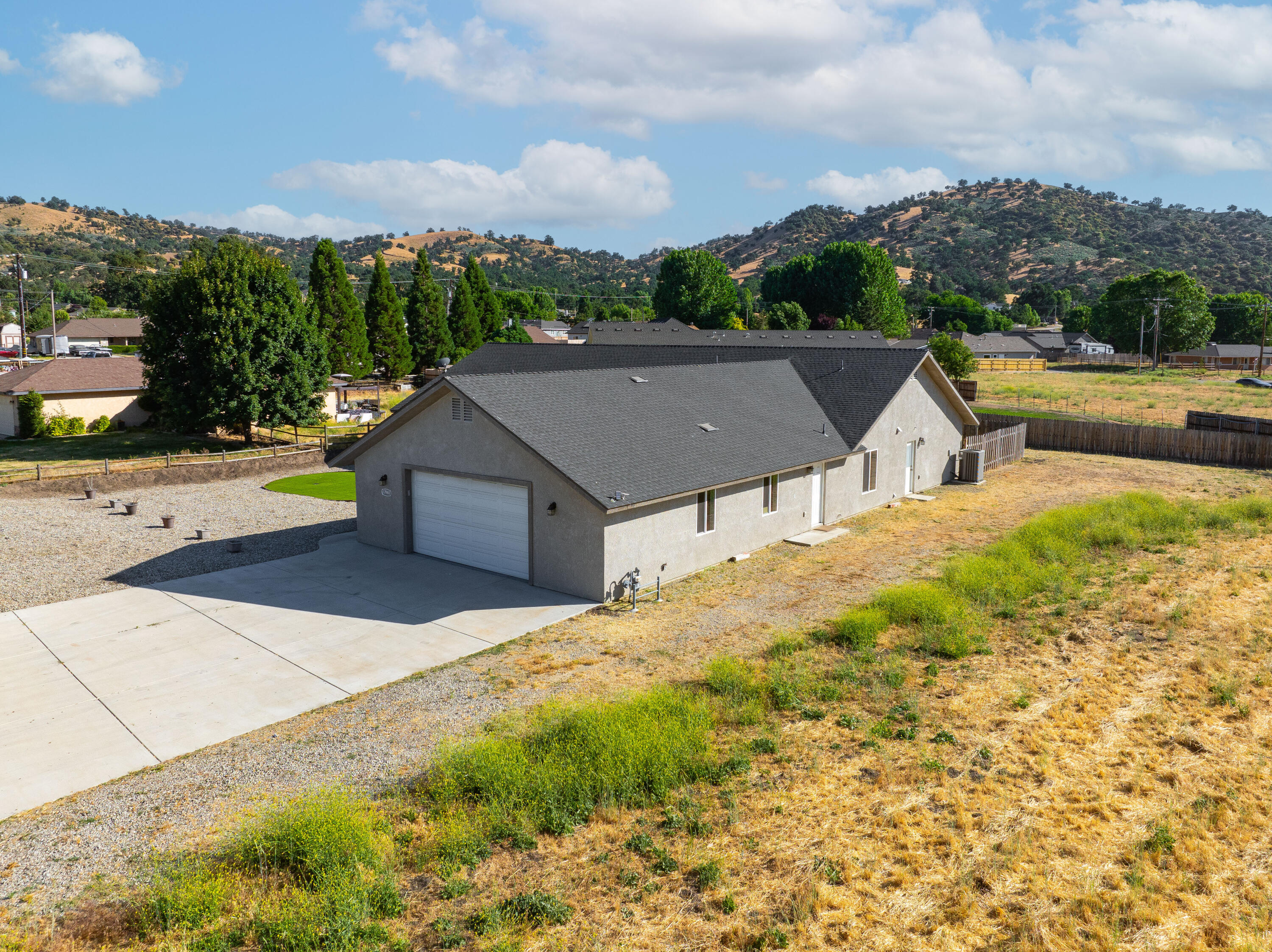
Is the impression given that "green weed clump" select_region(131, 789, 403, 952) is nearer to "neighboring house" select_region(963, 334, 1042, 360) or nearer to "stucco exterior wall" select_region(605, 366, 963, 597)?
"stucco exterior wall" select_region(605, 366, 963, 597)

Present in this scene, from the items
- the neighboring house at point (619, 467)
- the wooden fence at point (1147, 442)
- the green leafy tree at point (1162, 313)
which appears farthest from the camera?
the green leafy tree at point (1162, 313)

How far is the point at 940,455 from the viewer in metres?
31.3

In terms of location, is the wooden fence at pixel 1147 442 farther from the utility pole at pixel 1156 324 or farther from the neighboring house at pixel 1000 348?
the neighboring house at pixel 1000 348

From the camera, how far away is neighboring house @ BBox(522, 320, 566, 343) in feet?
299

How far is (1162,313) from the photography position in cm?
9825

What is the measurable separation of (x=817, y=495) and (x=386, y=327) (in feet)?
135

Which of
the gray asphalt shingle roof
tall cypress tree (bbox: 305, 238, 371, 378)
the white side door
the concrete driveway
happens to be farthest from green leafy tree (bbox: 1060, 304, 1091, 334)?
the concrete driveway

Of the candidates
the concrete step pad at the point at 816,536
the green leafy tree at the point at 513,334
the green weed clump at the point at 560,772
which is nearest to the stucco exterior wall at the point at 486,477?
the green weed clump at the point at 560,772

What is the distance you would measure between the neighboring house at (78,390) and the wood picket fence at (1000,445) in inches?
1634

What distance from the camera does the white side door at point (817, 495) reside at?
77.8ft

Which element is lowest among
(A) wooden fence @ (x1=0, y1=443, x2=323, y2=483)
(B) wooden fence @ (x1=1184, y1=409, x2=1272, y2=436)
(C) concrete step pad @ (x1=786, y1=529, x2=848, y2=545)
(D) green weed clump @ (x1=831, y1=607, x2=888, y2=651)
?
(D) green weed clump @ (x1=831, y1=607, x2=888, y2=651)

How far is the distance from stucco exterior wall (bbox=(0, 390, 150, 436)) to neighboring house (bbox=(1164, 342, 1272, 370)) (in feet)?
355

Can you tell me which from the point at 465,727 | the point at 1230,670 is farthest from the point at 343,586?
the point at 1230,670

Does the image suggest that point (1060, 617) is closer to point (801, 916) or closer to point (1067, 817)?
point (1067, 817)
